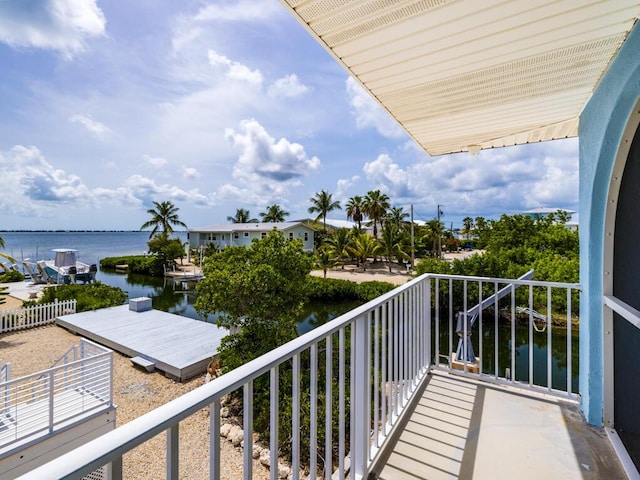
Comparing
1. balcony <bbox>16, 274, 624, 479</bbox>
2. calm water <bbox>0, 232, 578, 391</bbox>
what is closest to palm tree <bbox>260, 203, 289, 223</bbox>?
calm water <bbox>0, 232, 578, 391</bbox>

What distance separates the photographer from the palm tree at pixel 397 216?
91.1 ft

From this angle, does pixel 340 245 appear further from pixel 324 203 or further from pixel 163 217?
pixel 163 217

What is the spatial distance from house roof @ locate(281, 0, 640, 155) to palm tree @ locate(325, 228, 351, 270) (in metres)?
20.2

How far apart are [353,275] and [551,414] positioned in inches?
707

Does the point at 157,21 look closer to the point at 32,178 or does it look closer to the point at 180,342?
the point at 180,342

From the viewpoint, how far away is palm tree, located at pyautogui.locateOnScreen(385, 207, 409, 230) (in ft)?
91.1

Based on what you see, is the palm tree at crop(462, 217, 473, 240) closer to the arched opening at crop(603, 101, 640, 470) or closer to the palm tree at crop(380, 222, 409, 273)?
the palm tree at crop(380, 222, 409, 273)

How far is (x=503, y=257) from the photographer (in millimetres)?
14406

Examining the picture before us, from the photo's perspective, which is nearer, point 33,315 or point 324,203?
point 33,315

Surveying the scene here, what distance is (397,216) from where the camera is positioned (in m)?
27.9

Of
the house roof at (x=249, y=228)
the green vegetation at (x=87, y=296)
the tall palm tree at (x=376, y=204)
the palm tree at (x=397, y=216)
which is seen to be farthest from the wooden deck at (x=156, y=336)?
the palm tree at (x=397, y=216)

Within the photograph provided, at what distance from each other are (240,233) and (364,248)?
12.4m

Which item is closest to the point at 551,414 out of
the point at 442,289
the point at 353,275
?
the point at 442,289

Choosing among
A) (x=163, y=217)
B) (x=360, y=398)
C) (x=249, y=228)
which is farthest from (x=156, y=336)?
(x=163, y=217)
